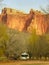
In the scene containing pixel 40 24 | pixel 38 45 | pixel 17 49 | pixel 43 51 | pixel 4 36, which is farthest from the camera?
pixel 40 24

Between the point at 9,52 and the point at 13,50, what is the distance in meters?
1.41

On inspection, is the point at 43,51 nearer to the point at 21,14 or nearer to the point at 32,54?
the point at 32,54

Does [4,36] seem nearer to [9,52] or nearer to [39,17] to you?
[9,52]

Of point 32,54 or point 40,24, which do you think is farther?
point 40,24

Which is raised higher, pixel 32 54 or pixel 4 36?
pixel 4 36

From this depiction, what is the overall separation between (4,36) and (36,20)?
10918cm

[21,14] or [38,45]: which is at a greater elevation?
[21,14]

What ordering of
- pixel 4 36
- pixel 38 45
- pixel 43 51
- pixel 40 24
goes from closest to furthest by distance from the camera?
pixel 4 36, pixel 43 51, pixel 38 45, pixel 40 24

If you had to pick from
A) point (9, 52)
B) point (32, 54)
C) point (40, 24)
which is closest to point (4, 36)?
point (9, 52)

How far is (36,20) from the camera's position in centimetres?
15138

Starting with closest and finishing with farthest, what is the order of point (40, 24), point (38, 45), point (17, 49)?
point (17, 49), point (38, 45), point (40, 24)

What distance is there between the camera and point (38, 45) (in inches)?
2149

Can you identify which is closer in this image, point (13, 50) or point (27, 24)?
point (13, 50)

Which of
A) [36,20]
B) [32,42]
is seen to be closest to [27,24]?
[36,20]
